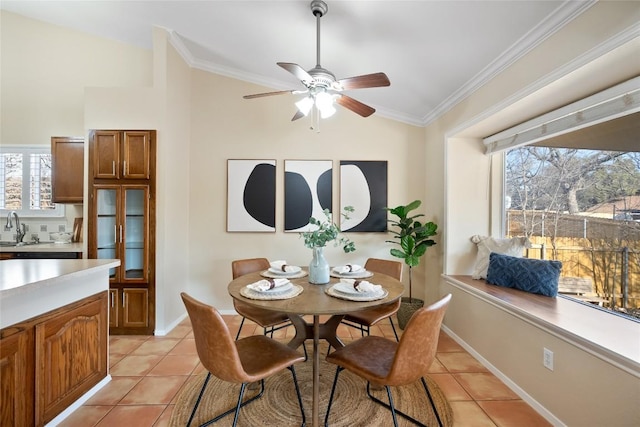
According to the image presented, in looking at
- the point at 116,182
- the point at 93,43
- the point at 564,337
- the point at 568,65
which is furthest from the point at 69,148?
the point at 564,337

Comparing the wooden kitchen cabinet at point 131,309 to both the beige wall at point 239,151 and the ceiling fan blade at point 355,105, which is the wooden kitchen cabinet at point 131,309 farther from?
the ceiling fan blade at point 355,105

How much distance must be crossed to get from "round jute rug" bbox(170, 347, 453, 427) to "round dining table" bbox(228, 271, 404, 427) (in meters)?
0.32

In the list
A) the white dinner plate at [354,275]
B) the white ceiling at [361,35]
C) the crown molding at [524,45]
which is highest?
the white ceiling at [361,35]

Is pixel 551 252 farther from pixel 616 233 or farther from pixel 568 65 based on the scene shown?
pixel 568 65

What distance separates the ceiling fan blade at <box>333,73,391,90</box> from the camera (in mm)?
1732

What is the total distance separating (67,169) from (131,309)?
6.01 feet

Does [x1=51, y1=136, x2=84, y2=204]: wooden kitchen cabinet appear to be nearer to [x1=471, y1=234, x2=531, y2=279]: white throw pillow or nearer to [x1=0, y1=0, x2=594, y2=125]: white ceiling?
[x1=0, y1=0, x2=594, y2=125]: white ceiling

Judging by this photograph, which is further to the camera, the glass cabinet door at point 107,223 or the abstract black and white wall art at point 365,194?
the abstract black and white wall art at point 365,194

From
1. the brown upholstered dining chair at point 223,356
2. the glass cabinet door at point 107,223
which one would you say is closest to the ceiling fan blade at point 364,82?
the brown upholstered dining chair at point 223,356

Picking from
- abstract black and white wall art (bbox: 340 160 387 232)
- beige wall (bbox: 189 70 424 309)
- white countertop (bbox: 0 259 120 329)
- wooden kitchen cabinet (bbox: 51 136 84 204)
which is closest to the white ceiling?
beige wall (bbox: 189 70 424 309)

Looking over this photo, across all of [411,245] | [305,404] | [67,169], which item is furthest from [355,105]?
[67,169]

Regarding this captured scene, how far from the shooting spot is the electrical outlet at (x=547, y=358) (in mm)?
1739

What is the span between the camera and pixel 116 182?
2891mm

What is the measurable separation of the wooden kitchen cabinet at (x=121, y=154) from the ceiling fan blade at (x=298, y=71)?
1.96 metres
